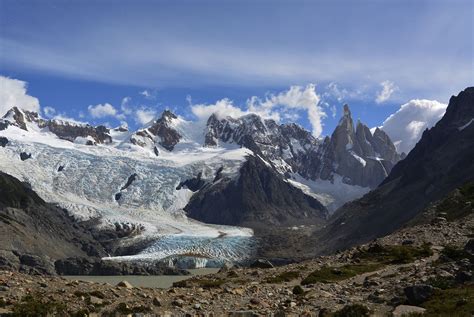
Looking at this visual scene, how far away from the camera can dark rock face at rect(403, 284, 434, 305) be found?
24984mm

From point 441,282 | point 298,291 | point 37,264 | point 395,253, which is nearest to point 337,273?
point 395,253

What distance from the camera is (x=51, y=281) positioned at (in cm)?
3092

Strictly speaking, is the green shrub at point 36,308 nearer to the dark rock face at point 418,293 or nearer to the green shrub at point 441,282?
the dark rock face at point 418,293

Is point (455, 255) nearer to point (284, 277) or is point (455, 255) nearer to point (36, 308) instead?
point (284, 277)

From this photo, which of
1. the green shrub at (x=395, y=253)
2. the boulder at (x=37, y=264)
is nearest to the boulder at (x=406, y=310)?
the green shrub at (x=395, y=253)

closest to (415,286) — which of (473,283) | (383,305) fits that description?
(383,305)

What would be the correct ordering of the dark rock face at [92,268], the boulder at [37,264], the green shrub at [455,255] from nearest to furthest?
the green shrub at [455,255], the boulder at [37,264], the dark rock face at [92,268]

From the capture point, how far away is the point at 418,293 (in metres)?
25.3

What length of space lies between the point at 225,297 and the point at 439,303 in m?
11.0

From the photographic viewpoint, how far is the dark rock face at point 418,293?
984 inches

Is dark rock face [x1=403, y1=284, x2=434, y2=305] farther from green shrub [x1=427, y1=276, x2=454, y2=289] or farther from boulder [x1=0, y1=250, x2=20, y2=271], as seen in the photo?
boulder [x1=0, y1=250, x2=20, y2=271]

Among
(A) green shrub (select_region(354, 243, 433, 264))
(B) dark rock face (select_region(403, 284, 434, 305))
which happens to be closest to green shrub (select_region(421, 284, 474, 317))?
(B) dark rock face (select_region(403, 284, 434, 305))

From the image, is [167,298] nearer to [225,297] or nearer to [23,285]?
[225,297]

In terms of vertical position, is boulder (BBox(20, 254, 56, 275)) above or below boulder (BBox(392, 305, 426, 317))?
below
